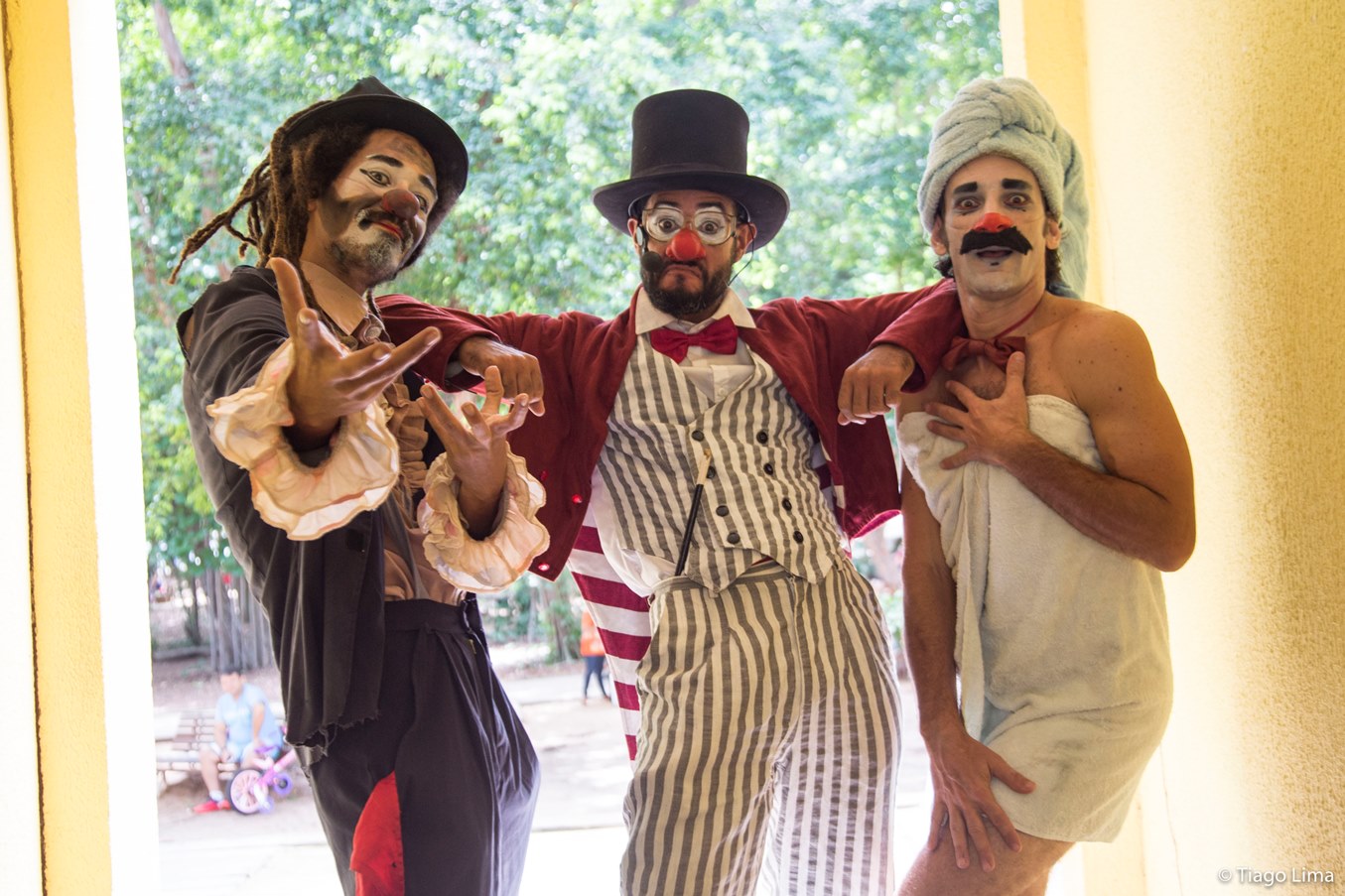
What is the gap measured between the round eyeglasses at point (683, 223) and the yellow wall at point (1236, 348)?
1014 mm

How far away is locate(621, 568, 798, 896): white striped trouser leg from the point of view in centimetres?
196

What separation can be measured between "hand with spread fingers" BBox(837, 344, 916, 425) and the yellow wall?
0.68m

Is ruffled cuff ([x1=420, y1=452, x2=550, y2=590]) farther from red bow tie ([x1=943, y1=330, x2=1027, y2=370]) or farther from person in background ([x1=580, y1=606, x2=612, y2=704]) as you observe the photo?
person in background ([x1=580, y1=606, x2=612, y2=704])

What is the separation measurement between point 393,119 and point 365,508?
871mm

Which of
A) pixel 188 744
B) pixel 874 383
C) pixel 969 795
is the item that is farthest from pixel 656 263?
pixel 188 744

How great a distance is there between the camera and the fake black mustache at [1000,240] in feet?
6.61

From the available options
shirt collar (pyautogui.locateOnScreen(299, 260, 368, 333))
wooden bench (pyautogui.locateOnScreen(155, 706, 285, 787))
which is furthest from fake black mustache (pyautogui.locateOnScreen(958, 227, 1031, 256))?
wooden bench (pyautogui.locateOnScreen(155, 706, 285, 787))

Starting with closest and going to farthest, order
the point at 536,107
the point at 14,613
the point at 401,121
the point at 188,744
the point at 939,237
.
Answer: the point at 401,121 → the point at 939,237 → the point at 14,613 → the point at 536,107 → the point at 188,744

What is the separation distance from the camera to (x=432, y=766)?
1.78m

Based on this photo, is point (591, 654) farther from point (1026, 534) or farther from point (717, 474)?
point (1026, 534)

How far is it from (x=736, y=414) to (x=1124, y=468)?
72 centimetres

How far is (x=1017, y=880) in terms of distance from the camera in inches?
74.5

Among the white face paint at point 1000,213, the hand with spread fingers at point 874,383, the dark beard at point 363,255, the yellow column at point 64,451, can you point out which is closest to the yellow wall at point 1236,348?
the white face paint at point 1000,213

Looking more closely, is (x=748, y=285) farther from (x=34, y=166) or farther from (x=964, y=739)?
(x=964, y=739)
